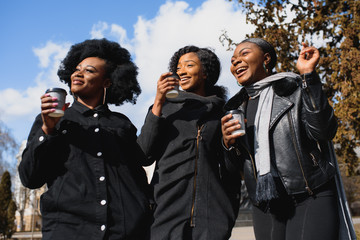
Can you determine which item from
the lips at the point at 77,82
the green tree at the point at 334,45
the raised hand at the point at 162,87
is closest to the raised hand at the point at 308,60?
the raised hand at the point at 162,87

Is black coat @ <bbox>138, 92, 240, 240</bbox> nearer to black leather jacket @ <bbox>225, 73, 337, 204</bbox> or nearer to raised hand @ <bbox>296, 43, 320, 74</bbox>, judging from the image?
black leather jacket @ <bbox>225, 73, 337, 204</bbox>

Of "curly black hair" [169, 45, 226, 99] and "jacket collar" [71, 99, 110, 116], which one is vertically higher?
"curly black hair" [169, 45, 226, 99]

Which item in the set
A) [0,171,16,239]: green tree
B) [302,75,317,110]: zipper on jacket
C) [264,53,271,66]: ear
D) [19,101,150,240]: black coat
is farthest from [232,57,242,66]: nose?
[0,171,16,239]: green tree

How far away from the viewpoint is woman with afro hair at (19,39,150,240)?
232cm

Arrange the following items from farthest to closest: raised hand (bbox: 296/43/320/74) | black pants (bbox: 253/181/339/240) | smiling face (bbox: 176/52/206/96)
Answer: smiling face (bbox: 176/52/206/96)
raised hand (bbox: 296/43/320/74)
black pants (bbox: 253/181/339/240)

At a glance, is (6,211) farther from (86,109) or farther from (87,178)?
(87,178)

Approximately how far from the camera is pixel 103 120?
9.11 ft

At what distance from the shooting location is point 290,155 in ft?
8.50

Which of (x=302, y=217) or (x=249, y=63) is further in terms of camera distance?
(x=249, y=63)

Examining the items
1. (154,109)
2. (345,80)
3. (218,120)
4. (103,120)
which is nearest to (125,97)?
(154,109)

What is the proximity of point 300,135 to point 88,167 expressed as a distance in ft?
4.81

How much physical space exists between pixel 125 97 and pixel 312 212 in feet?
5.85

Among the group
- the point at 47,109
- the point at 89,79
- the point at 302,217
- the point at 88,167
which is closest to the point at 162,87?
the point at 89,79

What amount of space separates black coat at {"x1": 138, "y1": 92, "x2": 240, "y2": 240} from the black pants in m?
0.38
